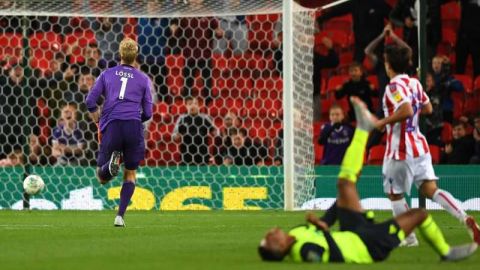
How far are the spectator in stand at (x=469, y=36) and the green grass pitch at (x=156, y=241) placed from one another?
4633 mm

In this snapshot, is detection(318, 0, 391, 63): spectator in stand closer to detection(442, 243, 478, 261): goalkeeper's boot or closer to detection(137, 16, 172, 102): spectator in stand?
detection(137, 16, 172, 102): spectator in stand

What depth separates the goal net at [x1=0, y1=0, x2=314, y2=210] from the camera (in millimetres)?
15961

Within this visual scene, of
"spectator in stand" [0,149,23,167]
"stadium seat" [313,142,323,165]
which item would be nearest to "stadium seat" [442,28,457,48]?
"stadium seat" [313,142,323,165]

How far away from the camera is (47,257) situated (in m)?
7.93

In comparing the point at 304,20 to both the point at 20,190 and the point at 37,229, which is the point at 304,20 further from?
the point at 37,229

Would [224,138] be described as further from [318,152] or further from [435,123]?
[435,123]

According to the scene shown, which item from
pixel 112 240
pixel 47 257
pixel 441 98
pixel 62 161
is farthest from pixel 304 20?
pixel 47 257

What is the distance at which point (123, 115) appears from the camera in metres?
11.9

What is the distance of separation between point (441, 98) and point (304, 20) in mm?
2685

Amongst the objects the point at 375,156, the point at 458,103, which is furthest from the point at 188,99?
the point at 458,103

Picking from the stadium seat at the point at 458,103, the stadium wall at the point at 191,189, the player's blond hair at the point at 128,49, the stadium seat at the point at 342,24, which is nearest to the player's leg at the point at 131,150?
the player's blond hair at the point at 128,49

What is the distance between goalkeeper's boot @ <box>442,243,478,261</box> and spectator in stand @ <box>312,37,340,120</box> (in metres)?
10.8

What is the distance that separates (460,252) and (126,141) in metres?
5.21

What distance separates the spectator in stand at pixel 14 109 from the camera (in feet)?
54.3
